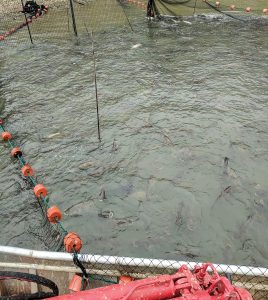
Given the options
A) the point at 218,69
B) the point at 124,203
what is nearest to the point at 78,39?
the point at 218,69

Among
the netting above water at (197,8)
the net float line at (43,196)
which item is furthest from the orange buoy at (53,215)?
the netting above water at (197,8)

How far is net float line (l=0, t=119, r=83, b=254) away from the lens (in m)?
5.22

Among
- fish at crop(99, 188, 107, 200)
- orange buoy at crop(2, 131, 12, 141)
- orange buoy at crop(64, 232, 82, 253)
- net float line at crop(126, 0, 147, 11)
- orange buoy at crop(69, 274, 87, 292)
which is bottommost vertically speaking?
fish at crop(99, 188, 107, 200)

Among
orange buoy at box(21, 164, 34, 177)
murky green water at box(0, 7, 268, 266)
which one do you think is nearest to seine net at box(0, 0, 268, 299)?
murky green water at box(0, 7, 268, 266)

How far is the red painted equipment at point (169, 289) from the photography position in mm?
3605

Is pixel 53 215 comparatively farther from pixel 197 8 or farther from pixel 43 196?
pixel 197 8

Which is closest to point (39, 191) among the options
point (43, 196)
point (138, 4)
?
point (43, 196)

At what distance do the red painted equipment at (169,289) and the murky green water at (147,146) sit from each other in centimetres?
317

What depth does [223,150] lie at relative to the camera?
980 cm

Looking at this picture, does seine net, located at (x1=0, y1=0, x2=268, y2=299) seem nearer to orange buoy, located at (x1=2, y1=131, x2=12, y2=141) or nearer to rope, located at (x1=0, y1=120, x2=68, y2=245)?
rope, located at (x1=0, y1=120, x2=68, y2=245)

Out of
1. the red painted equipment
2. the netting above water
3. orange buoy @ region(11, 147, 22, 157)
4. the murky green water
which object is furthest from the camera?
the netting above water

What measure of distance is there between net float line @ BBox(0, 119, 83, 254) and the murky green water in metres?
0.24

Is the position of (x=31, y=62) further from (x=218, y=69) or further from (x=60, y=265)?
(x=60, y=265)

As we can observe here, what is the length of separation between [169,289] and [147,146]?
6.53 meters
